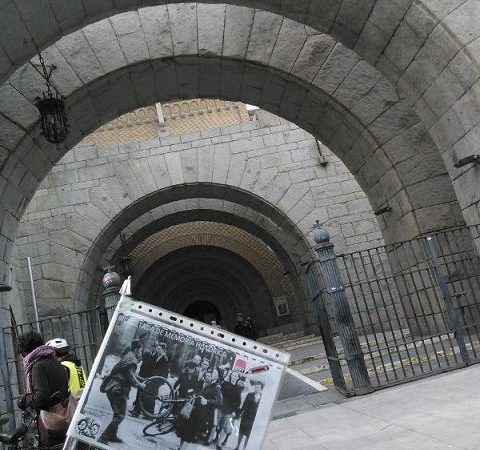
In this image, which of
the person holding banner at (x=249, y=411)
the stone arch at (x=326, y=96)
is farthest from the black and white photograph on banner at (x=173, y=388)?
the stone arch at (x=326, y=96)

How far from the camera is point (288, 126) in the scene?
45.7 feet

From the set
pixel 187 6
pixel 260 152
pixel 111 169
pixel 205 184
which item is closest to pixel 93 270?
pixel 111 169

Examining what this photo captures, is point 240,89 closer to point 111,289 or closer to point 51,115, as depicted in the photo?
point 51,115

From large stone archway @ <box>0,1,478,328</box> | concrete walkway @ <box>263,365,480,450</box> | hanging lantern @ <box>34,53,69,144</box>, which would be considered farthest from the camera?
large stone archway @ <box>0,1,478,328</box>

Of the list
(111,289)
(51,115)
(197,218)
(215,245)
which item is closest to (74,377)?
(111,289)

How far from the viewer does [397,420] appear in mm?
3686

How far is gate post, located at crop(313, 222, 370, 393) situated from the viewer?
17.6ft

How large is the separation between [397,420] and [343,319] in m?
1.81

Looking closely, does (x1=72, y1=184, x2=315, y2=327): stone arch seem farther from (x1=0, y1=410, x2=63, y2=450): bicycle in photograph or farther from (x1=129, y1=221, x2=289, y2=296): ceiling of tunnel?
(x1=0, y1=410, x2=63, y2=450): bicycle in photograph

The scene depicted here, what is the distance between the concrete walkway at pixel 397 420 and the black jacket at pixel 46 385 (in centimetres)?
157

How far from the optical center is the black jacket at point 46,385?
10.7ft

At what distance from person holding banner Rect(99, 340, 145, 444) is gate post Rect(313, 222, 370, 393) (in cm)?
343

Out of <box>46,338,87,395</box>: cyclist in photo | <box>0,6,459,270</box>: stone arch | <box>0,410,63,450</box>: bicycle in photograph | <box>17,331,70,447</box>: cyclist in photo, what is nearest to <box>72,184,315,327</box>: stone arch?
<box>0,6,459,270</box>: stone arch

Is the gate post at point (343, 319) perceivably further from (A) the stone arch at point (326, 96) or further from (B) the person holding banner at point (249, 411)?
(B) the person holding banner at point (249, 411)
